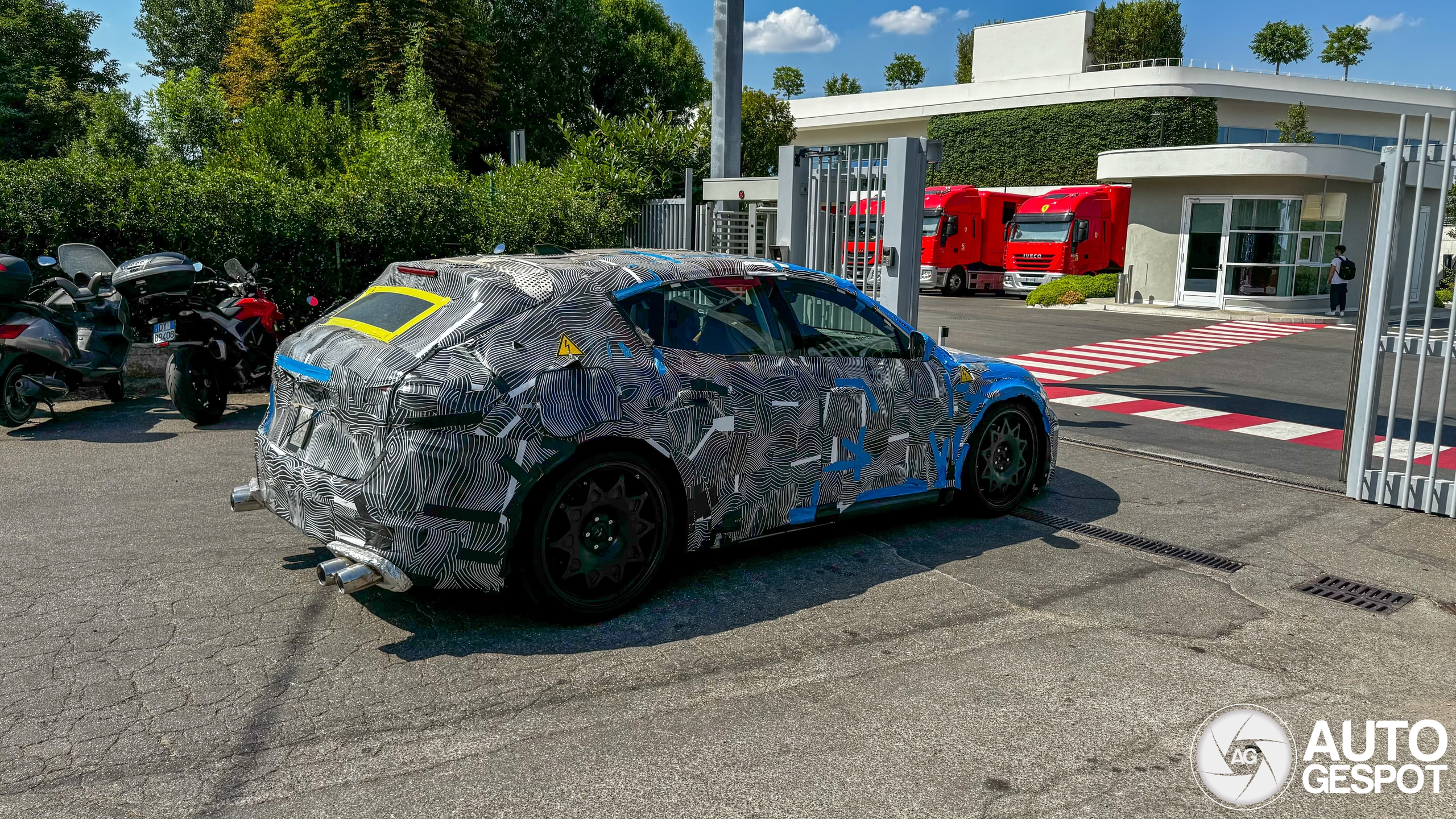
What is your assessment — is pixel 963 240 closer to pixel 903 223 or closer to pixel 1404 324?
pixel 903 223

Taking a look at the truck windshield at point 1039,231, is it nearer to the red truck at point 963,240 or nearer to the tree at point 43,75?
the red truck at point 963,240

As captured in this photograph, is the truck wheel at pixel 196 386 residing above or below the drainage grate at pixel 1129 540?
above

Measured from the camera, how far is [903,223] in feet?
32.2

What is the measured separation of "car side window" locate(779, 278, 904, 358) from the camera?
18.4 ft

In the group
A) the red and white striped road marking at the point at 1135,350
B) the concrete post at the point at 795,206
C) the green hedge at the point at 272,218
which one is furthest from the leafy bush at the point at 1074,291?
the concrete post at the point at 795,206

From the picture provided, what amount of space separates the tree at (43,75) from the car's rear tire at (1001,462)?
4374 cm

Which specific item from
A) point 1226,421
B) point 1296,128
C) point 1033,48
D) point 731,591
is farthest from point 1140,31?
point 731,591

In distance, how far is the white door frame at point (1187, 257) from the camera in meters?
27.5

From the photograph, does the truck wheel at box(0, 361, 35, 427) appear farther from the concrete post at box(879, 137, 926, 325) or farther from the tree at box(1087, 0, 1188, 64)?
the tree at box(1087, 0, 1188, 64)

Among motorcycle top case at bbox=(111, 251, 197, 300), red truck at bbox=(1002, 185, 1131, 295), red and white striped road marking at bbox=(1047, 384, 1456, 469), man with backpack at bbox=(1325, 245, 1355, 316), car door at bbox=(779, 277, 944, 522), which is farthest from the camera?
red truck at bbox=(1002, 185, 1131, 295)

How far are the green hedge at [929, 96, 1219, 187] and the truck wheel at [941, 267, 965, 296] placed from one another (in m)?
17.7

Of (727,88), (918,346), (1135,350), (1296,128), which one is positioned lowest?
(1135,350)

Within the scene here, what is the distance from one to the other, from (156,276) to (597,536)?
617 cm

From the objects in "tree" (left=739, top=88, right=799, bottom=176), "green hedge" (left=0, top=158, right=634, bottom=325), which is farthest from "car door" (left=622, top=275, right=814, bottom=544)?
"tree" (left=739, top=88, right=799, bottom=176)
